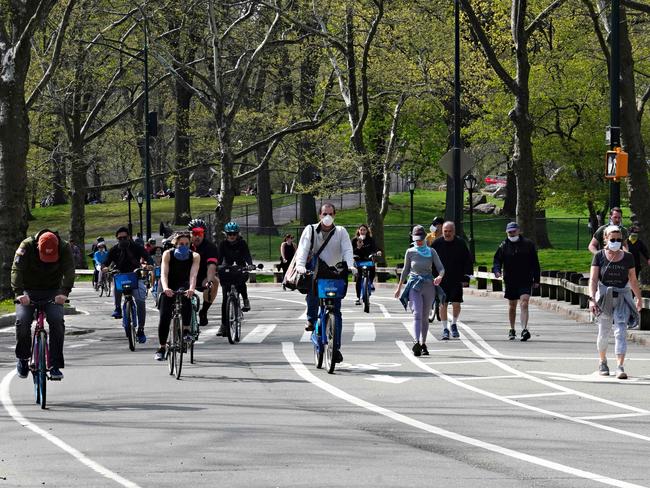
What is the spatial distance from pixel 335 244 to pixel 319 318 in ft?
3.04

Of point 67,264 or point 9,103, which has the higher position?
point 9,103

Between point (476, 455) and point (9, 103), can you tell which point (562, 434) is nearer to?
point (476, 455)

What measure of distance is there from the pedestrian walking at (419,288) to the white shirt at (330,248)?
2614mm

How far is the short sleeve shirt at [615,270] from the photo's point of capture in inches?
646

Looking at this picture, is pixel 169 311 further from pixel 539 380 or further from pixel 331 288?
pixel 539 380

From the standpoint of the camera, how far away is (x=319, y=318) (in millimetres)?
16922

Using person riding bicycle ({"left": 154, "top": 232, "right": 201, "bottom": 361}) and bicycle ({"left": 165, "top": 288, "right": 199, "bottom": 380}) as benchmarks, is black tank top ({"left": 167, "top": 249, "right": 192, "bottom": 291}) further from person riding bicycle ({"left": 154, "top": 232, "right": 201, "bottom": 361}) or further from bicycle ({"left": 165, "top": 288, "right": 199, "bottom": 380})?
bicycle ({"left": 165, "top": 288, "right": 199, "bottom": 380})

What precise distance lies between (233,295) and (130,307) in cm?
167

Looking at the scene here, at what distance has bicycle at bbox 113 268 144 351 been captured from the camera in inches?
830

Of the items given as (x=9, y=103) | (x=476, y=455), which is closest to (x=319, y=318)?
(x=476, y=455)

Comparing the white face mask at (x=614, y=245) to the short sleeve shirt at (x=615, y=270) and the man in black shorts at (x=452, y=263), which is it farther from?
the man in black shorts at (x=452, y=263)

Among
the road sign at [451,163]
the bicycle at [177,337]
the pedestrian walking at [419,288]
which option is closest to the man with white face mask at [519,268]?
the pedestrian walking at [419,288]

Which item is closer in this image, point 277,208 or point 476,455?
point 476,455

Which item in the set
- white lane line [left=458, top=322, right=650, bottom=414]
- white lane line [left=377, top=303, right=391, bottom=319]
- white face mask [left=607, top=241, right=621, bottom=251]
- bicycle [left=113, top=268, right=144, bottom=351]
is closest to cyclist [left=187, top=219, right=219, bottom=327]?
bicycle [left=113, top=268, right=144, bottom=351]
